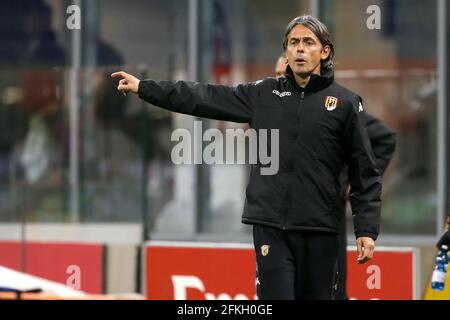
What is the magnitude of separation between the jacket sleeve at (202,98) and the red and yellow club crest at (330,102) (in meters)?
0.36

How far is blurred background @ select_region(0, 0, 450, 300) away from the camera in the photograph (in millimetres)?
10672

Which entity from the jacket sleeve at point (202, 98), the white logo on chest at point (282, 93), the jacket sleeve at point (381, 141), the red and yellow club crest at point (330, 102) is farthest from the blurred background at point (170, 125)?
the red and yellow club crest at point (330, 102)

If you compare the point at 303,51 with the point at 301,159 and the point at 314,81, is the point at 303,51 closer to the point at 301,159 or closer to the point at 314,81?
the point at 314,81

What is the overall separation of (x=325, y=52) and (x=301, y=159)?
546 mm

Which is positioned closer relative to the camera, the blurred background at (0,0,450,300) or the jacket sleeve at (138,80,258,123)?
the jacket sleeve at (138,80,258,123)

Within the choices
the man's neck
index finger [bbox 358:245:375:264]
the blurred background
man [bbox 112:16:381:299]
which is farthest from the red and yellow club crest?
the blurred background

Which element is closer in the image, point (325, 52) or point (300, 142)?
point (300, 142)

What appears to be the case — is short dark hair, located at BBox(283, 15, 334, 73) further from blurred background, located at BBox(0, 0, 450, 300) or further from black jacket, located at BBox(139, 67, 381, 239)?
blurred background, located at BBox(0, 0, 450, 300)

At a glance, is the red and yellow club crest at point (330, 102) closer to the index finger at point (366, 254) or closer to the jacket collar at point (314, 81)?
the jacket collar at point (314, 81)

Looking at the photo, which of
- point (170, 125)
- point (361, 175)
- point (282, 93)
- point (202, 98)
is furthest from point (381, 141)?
point (170, 125)

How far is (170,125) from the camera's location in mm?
11000

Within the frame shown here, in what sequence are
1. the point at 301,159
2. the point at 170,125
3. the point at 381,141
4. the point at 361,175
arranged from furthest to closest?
the point at 170,125
the point at 381,141
the point at 361,175
the point at 301,159
